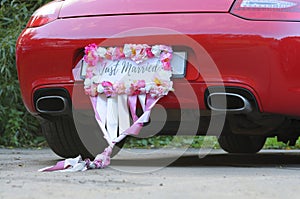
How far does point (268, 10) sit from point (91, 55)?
882mm

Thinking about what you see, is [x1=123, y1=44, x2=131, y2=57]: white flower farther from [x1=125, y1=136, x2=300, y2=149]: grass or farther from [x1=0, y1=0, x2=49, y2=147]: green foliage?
[x1=125, y1=136, x2=300, y2=149]: grass

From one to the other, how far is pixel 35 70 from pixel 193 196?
1678mm

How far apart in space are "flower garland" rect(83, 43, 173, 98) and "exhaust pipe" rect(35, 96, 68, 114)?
215 mm

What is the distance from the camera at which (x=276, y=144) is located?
793 centimetres

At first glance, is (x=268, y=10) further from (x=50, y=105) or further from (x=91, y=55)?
(x=50, y=105)

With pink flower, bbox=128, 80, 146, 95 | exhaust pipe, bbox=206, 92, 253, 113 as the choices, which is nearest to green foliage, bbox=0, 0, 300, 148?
pink flower, bbox=128, 80, 146, 95

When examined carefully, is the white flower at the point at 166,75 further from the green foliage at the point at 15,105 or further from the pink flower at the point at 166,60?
the green foliage at the point at 15,105

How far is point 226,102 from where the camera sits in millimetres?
3758

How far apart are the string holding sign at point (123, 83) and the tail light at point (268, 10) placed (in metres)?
0.39

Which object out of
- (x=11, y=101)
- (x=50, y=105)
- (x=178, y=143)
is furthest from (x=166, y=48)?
(x=178, y=143)

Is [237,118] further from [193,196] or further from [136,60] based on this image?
[193,196]

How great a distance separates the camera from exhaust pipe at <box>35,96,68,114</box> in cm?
406

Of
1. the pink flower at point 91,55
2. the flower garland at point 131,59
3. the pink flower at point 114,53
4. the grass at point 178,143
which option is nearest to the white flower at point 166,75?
the flower garland at point 131,59

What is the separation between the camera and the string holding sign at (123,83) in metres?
3.79
